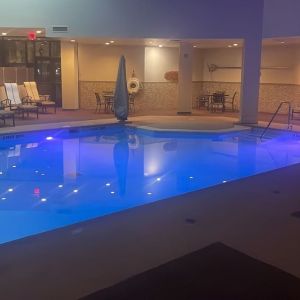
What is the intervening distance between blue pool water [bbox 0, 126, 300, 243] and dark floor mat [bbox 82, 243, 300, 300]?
2.06 metres

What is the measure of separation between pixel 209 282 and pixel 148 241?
0.74 meters

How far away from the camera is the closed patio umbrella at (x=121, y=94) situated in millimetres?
10953

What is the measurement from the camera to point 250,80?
11617mm

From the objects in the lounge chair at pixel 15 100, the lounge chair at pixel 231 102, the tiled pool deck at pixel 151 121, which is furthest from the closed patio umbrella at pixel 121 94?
the lounge chair at pixel 231 102

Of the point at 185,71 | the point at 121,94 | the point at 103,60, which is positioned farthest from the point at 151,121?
the point at 103,60

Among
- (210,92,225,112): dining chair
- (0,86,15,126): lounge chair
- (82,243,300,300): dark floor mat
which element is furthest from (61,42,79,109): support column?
(82,243,300,300): dark floor mat

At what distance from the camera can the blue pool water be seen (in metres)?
5.01

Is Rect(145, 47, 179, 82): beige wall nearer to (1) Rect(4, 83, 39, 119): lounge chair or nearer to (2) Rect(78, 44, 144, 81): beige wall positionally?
(2) Rect(78, 44, 144, 81): beige wall

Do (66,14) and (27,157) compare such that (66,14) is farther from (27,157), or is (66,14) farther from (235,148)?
(235,148)

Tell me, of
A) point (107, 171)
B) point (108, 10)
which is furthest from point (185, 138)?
point (108, 10)

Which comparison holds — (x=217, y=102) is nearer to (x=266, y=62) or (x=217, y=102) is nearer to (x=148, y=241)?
(x=266, y=62)

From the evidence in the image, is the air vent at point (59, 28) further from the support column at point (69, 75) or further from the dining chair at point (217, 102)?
the dining chair at point (217, 102)

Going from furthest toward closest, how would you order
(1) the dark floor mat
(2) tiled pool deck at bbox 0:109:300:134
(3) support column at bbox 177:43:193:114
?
(3) support column at bbox 177:43:193:114, (2) tiled pool deck at bbox 0:109:300:134, (1) the dark floor mat

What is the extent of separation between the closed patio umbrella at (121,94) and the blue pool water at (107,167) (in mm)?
403
